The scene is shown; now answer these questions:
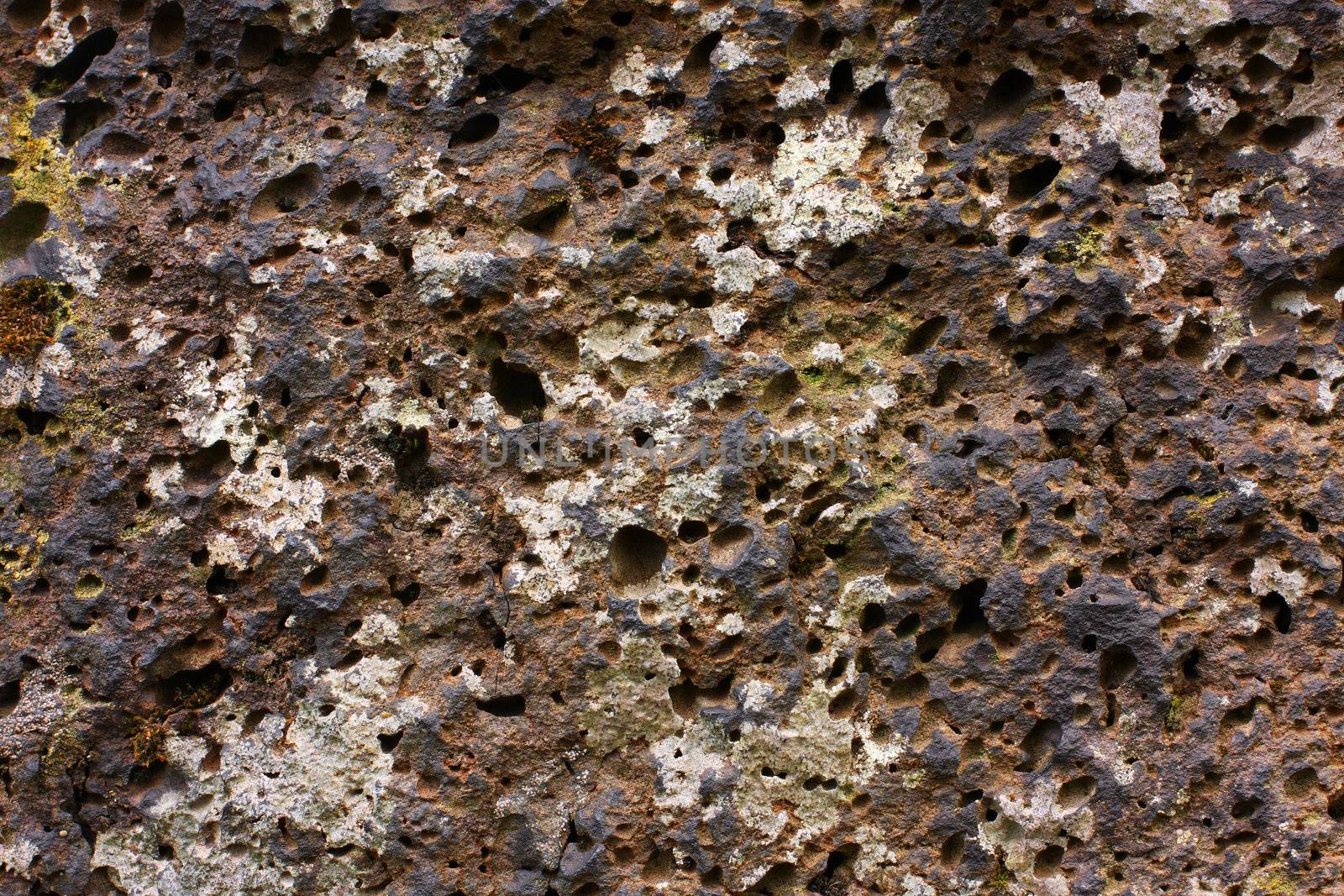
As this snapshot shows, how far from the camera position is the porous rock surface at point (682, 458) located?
129 inches

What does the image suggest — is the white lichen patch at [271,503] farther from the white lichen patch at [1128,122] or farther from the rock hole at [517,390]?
the white lichen patch at [1128,122]

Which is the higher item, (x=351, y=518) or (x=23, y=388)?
(x=23, y=388)

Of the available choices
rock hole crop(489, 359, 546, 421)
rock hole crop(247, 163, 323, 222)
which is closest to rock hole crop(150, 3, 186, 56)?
rock hole crop(247, 163, 323, 222)

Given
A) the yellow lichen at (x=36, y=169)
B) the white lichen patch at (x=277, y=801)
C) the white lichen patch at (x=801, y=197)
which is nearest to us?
the white lichen patch at (x=277, y=801)

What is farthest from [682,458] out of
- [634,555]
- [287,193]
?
[287,193]

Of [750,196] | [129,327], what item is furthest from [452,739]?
[750,196]

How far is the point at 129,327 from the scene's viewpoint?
345 cm

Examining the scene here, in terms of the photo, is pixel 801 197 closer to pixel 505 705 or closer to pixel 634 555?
pixel 634 555

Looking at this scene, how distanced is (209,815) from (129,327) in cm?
161

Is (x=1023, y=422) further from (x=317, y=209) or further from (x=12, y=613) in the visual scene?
(x=12, y=613)

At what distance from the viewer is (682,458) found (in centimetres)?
331

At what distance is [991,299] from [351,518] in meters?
2.20

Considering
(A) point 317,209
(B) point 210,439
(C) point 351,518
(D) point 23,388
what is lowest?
(C) point 351,518

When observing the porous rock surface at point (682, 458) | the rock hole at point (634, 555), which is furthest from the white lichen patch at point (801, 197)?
the rock hole at point (634, 555)
